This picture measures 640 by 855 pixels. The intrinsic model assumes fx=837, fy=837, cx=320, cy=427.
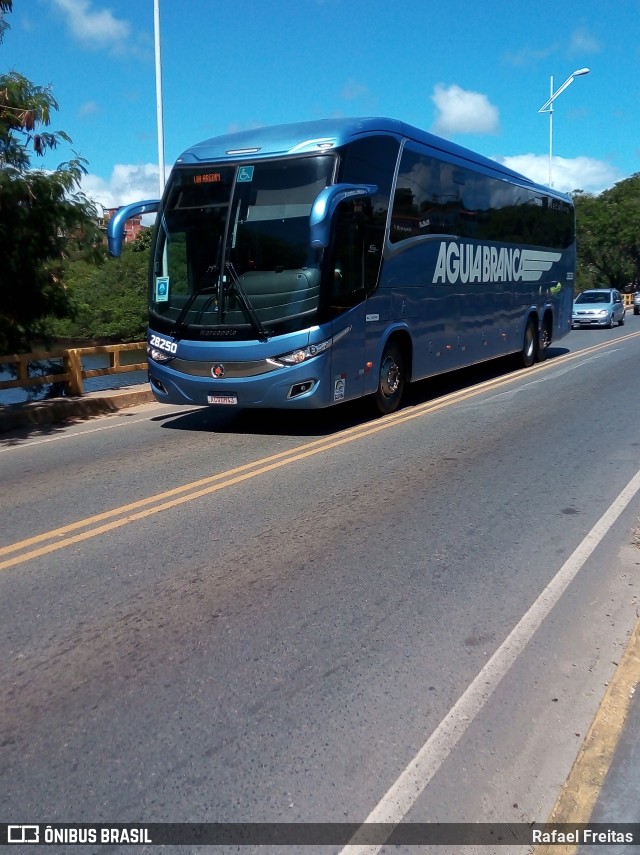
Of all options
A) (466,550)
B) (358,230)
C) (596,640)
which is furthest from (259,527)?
(358,230)

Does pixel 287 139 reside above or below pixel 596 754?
above

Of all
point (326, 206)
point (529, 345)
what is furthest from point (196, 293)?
point (529, 345)

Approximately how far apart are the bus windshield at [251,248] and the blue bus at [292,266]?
0.02 meters

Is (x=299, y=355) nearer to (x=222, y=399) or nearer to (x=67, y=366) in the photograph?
(x=222, y=399)

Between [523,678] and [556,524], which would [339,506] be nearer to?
[556,524]

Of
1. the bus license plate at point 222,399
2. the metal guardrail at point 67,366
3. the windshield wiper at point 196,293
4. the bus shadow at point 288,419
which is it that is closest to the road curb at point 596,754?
the bus license plate at point 222,399

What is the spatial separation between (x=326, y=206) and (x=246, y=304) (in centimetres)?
166

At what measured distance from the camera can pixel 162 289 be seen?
10.6 metres

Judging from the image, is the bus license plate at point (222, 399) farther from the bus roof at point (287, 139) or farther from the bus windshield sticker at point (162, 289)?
the bus roof at point (287, 139)

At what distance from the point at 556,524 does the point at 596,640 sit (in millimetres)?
2124

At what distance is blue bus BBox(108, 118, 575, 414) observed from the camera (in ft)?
32.1

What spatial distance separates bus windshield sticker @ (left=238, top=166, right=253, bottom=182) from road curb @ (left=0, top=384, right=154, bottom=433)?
4854mm

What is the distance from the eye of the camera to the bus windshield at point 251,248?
9734mm

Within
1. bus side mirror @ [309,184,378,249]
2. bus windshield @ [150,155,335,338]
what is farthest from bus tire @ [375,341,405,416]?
bus side mirror @ [309,184,378,249]
